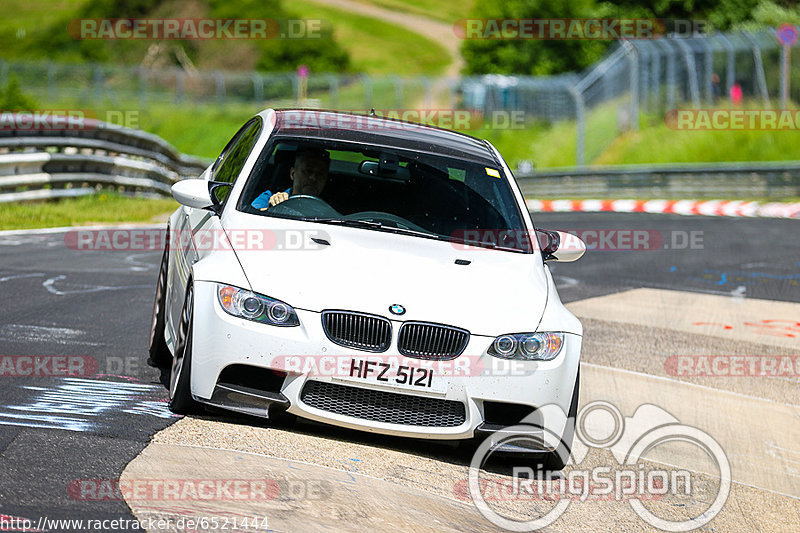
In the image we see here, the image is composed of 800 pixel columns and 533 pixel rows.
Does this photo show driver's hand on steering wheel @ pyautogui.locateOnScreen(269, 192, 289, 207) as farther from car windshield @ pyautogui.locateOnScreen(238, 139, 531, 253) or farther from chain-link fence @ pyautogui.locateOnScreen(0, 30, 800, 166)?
chain-link fence @ pyautogui.locateOnScreen(0, 30, 800, 166)

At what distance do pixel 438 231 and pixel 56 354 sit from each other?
251 centimetres

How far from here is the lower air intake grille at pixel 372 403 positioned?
18.9ft

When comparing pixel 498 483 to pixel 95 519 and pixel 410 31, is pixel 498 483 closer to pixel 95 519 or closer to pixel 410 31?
pixel 95 519

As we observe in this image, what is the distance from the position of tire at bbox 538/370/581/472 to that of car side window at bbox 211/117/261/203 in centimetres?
226

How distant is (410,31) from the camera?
11838 centimetres

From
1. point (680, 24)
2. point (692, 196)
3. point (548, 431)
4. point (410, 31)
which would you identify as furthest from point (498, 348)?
point (410, 31)

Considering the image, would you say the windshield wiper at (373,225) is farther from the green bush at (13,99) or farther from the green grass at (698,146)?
the green grass at (698,146)

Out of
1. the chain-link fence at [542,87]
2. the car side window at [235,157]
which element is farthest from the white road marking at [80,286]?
the chain-link fence at [542,87]

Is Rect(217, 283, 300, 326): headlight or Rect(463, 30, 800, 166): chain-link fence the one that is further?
Rect(463, 30, 800, 166): chain-link fence

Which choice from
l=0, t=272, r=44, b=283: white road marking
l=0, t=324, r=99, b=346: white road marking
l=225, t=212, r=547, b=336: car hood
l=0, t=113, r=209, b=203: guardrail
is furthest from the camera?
l=0, t=113, r=209, b=203: guardrail

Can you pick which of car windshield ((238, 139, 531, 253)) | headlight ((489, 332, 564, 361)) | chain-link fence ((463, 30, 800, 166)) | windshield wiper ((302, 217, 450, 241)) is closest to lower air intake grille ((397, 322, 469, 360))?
headlight ((489, 332, 564, 361))

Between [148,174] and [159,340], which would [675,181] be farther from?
[159,340]

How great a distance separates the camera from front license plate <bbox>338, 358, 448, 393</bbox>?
567cm

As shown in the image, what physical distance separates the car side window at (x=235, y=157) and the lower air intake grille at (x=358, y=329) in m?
1.50
